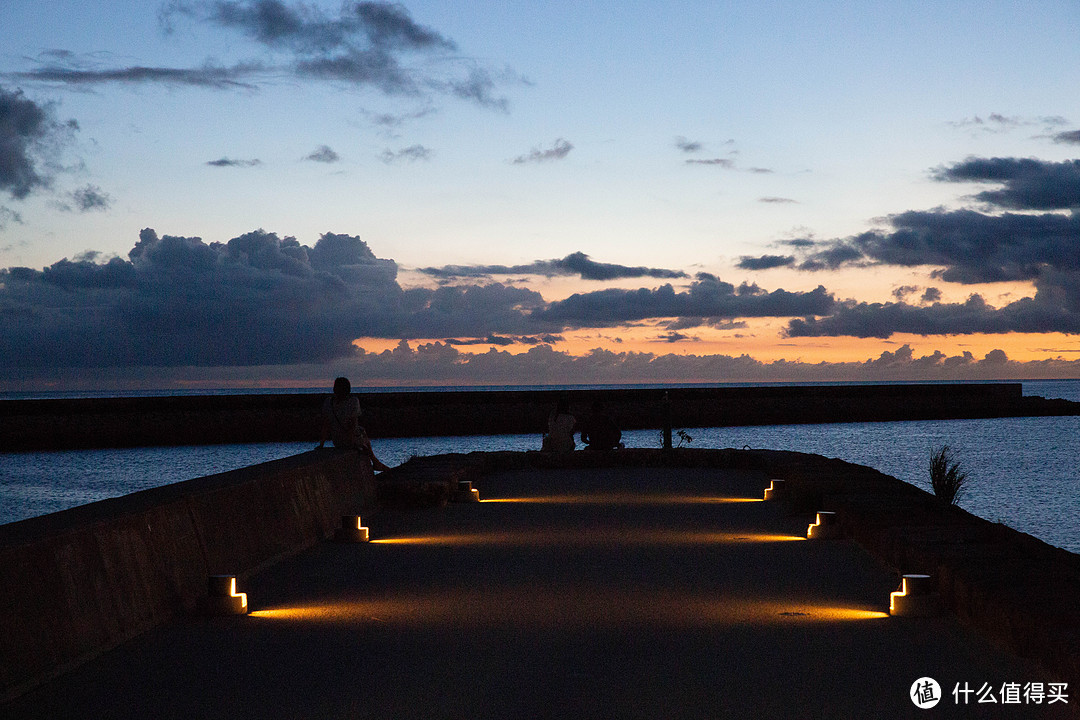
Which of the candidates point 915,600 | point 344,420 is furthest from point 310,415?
point 915,600

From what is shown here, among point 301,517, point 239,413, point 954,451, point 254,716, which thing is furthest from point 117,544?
point 239,413

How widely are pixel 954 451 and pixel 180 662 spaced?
46186mm

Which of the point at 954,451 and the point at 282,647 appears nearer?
the point at 282,647

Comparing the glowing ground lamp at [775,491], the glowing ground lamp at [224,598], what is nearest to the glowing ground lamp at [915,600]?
the glowing ground lamp at [224,598]

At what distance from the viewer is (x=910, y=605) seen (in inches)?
283

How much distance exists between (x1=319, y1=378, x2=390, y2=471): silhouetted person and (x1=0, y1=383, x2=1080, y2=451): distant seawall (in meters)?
44.2

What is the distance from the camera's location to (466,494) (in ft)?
51.4

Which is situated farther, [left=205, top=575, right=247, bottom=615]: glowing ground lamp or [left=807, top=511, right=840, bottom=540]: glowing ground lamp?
[left=807, top=511, right=840, bottom=540]: glowing ground lamp

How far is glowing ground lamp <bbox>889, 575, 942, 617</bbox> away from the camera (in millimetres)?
7184

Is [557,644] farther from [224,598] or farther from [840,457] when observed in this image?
[840,457]

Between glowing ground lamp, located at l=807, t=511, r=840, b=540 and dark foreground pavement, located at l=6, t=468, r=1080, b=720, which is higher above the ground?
glowing ground lamp, located at l=807, t=511, r=840, b=540

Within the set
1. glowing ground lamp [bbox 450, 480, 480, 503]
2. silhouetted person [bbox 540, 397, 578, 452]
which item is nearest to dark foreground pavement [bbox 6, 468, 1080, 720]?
glowing ground lamp [bbox 450, 480, 480, 503]

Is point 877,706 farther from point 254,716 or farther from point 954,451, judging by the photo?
point 954,451

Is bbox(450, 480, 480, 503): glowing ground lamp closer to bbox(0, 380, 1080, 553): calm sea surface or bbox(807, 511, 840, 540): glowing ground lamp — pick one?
bbox(807, 511, 840, 540): glowing ground lamp
